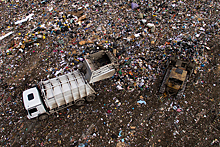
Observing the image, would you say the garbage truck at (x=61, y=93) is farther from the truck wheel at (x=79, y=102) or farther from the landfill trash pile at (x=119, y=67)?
the landfill trash pile at (x=119, y=67)

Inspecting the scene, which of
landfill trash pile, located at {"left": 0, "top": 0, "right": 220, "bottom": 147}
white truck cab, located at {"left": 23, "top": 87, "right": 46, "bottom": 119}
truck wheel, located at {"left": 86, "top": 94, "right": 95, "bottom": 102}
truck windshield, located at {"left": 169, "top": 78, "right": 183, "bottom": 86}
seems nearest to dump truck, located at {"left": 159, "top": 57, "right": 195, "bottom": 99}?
truck windshield, located at {"left": 169, "top": 78, "right": 183, "bottom": 86}

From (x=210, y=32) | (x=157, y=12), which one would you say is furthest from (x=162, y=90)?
(x=157, y=12)

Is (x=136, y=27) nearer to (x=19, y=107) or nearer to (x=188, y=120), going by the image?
(x=188, y=120)

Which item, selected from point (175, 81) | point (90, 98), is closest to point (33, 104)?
point (90, 98)

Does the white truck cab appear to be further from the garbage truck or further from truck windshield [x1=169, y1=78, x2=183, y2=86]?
truck windshield [x1=169, y1=78, x2=183, y2=86]

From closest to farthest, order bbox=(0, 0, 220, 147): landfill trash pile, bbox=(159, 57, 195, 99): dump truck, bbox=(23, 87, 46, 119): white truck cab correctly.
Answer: bbox=(23, 87, 46, 119): white truck cab < bbox=(0, 0, 220, 147): landfill trash pile < bbox=(159, 57, 195, 99): dump truck

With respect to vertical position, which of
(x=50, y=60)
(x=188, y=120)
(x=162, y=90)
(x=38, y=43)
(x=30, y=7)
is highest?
(x=30, y=7)
